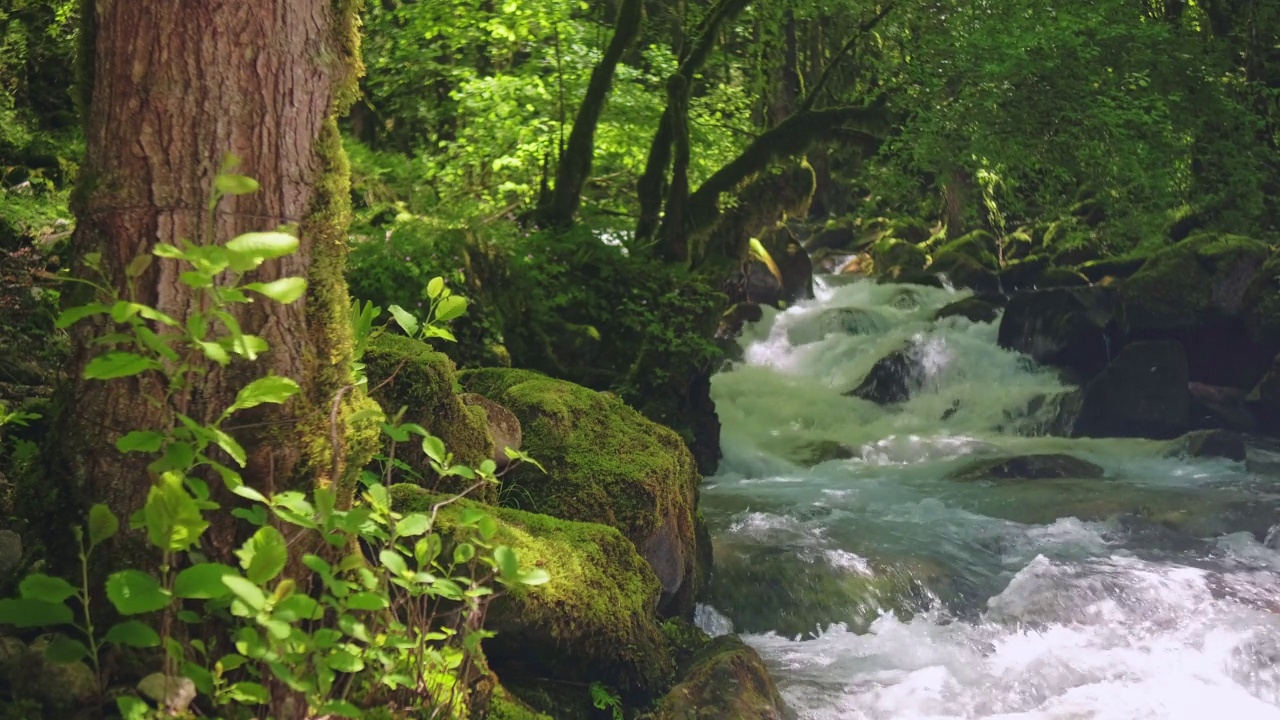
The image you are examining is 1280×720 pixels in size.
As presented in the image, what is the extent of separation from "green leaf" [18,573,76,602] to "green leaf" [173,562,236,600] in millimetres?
184

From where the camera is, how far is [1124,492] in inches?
404

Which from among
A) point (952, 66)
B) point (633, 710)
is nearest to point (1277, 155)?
point (952, 66)

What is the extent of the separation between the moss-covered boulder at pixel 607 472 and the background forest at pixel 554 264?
0.02 meters

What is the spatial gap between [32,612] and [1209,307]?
54.2 ft

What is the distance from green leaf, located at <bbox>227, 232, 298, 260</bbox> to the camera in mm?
1782

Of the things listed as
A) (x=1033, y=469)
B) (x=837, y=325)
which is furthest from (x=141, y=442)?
(x=837, y=325)

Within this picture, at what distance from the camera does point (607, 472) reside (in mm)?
5273

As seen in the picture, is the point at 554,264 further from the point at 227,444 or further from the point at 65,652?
the point at 65,652

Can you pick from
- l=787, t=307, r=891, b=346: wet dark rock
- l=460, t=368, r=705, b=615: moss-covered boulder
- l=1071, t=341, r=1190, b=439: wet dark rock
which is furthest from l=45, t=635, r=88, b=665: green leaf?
l=787, t=307, r=891, b=346: wet dark rock

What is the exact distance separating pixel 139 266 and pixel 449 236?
5916 mm

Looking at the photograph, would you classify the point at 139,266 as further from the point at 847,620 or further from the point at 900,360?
the point at 900,360

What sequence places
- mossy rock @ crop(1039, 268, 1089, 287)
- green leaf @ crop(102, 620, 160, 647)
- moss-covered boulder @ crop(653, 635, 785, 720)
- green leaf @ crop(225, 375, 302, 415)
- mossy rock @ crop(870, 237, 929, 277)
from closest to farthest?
green leaf @ crop(102, 620, 160, 647) → green leaf @ crop(225, 375, 302, 415) → moss-covered boulder @ crop(653, 635, 785, 720) → mossy rock @ crop(1039, 268, 1089, 287) → mossy rock @ crop(870, 237, 929, 277)

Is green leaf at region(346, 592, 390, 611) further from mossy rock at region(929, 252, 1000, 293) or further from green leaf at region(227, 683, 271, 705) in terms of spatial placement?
mossy rock at region(929, 252, 1000, 293)

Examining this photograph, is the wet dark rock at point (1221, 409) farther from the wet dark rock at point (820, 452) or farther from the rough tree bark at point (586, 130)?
the rough tree bark at point (586, 130)
